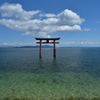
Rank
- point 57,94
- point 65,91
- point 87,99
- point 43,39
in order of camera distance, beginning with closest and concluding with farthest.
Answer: point 87,99 → point 57,94 → point 65,91 → point 43,39

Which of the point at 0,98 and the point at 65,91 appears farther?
the point at 65,91

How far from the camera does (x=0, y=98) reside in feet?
27.8

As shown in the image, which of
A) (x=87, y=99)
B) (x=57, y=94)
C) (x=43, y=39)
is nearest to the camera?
(x=87, y=99)

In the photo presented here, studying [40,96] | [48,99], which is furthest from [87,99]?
[40,96]

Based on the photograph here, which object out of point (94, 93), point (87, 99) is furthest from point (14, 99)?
point (94, 93)

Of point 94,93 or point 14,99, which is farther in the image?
point 94,93

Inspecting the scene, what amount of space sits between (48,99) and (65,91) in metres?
2.17

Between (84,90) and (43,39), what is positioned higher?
(43,39)

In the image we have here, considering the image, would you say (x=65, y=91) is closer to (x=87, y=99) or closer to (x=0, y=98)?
(x=87, y=99)

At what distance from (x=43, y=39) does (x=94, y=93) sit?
88.1 feet

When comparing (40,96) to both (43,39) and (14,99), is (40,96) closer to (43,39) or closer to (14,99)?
(14,99)

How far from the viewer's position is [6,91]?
9.77 metres

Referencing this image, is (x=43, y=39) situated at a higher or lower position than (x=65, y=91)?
higher

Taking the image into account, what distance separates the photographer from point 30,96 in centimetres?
873
